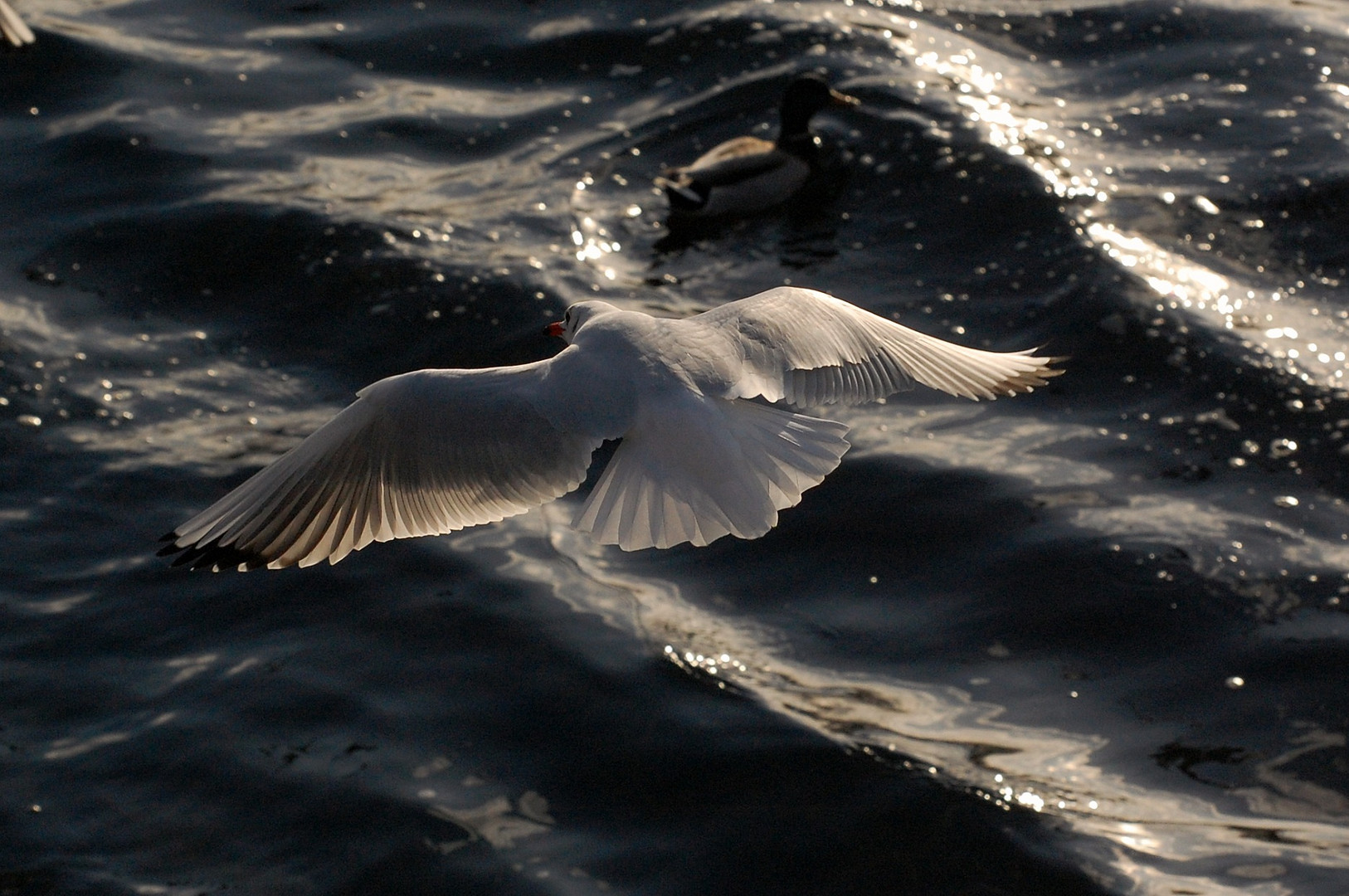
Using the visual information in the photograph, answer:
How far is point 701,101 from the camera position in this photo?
1059cm

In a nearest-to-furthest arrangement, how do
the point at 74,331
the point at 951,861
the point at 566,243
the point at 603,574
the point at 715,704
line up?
→ the point at 951,861
the point at 715,704
the point at 603,574
the point at 74,331
the point at 566,243

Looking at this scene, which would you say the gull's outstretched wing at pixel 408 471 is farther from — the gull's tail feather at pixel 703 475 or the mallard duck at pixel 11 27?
the mallard duck at pixel 11 27

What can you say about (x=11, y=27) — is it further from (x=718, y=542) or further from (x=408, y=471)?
(x=718, y=542)

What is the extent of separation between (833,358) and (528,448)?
1089mm

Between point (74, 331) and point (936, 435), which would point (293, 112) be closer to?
point (74, 331)

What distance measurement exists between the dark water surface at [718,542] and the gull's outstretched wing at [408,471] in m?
1.17

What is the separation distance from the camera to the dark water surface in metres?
5.65

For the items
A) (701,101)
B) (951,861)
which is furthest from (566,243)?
(951,861)

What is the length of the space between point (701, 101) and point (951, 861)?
624 cm

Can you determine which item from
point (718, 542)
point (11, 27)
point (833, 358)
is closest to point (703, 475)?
point (833, 358)

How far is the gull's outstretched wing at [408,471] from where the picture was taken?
5008 mm

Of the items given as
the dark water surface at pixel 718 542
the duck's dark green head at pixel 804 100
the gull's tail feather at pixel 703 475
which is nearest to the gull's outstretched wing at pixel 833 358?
the gull's tail feather at pixel 703 475

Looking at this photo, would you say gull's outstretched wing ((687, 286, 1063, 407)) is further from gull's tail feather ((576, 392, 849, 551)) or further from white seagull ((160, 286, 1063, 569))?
gull's tail feather ((576, 392, 849, 551))

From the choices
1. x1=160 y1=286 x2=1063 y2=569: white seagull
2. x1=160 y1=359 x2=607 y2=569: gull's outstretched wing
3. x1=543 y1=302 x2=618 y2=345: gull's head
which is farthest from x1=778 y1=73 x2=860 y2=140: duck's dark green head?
x1=160 y1=359 x2=607 y2=569: gull's outstretched wing
